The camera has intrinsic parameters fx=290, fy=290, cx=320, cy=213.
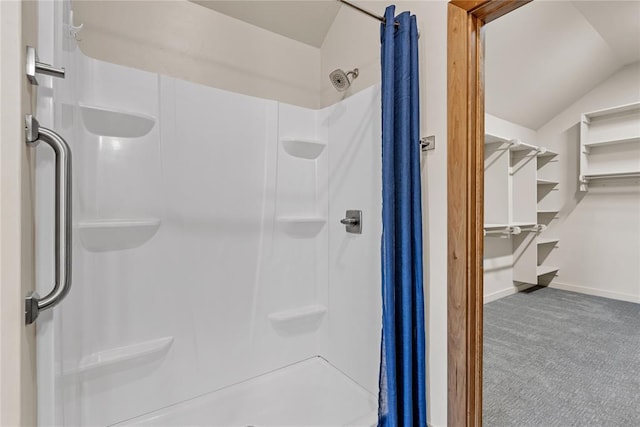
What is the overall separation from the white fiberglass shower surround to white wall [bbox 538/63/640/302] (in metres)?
1.66

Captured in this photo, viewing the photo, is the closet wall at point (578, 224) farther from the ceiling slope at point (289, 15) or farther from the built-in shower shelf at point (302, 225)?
the ceiling slope at point (289, 15)

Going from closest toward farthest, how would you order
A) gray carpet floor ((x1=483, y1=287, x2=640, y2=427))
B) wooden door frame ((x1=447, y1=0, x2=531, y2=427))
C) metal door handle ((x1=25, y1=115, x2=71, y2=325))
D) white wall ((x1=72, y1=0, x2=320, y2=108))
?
metal door handle ((x1=25, y1=115, x2=71, y2=325)), wooden door frame ((x1=447, y1=0, x2=531, y2=427)), gray carpet floor ((x1=483, y1=287, x2=640, y2=427)), white wall ((x1=72, y1=0, x2=320, y2=108))

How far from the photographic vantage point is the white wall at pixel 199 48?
1.58 meters

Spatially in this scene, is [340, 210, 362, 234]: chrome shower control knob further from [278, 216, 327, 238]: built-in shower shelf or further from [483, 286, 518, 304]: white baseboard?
[483, 286, 518, 304]: white baseboard

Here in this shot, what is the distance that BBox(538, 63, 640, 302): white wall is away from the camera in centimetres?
221

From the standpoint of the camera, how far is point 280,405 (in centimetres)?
161

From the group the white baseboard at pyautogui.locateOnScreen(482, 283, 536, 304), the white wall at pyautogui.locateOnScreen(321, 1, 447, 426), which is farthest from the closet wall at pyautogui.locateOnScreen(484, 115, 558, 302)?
the white wall at pyautogui.locateOnScreen(321, 1, 447, 426)

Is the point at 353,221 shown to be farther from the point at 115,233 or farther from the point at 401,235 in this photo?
the point at 115,233

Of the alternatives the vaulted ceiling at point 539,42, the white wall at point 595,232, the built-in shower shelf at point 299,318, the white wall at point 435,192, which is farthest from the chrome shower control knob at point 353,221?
the white wall at point 595,232

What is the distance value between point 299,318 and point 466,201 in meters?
1.25

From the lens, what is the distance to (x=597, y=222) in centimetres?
229

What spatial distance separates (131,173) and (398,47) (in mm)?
1408

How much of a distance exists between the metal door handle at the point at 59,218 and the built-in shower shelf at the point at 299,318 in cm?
129

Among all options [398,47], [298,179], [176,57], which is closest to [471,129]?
[398,47]
